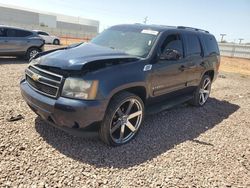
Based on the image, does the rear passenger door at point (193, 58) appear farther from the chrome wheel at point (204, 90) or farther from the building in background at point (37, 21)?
the building in background at point (37, 21)

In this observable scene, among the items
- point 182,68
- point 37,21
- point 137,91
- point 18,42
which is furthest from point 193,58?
point 37,21

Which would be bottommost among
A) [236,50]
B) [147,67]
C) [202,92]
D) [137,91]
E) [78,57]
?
[236,50]

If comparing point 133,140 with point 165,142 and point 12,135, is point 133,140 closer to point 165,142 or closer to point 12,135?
point 165,142

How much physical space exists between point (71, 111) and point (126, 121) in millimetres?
1068

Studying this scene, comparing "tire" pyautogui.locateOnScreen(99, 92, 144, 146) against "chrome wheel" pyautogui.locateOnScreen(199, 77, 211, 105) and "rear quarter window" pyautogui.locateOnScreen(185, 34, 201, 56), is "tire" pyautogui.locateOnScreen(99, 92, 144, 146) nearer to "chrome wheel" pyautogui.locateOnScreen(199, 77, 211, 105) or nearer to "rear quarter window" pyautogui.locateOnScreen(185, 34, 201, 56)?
"rear quarter window" pyautogui.locateOnScreen(185, 34, 201, 56)

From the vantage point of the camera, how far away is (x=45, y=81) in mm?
3689

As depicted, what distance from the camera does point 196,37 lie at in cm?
Answer: 619

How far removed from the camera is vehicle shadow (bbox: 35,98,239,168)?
3658 mm

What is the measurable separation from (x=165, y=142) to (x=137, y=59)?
1504 millimetres

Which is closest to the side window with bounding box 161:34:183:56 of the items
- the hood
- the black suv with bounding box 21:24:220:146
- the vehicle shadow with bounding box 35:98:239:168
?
the black suv with bounding box 21:24:220:146

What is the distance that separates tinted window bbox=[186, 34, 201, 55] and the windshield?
123 cm

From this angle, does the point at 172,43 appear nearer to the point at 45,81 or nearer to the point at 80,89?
the point at 80,89

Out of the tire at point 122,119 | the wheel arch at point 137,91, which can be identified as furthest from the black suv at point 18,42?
the tire at point 122,119

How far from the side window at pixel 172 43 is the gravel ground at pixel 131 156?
4.97 feet
